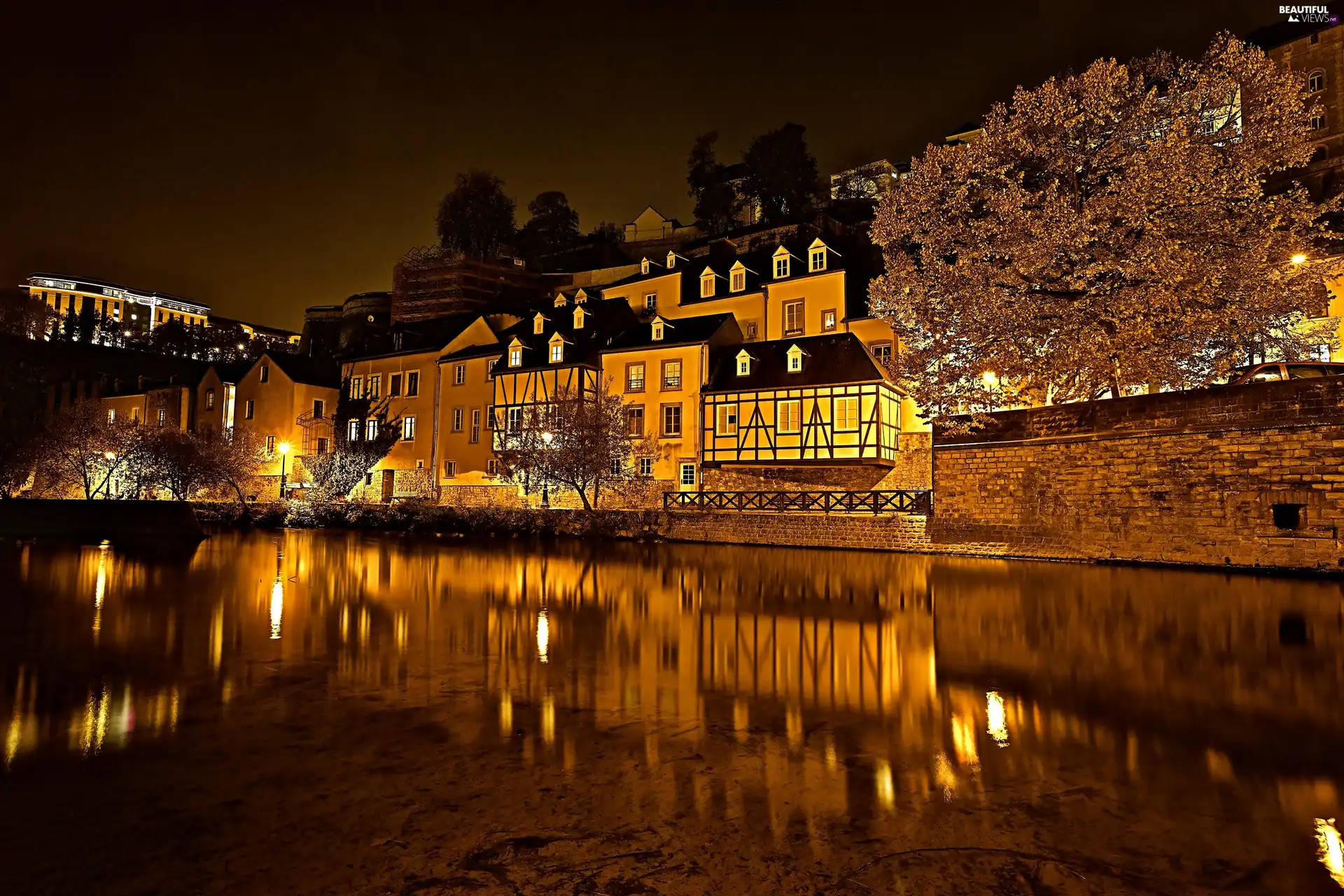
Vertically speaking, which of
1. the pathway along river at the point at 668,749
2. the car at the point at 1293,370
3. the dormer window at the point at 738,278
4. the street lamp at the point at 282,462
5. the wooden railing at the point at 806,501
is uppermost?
the dormer window at the point at 738,278

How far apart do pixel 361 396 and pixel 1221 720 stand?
45.4 m

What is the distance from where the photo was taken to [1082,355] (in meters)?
19.6

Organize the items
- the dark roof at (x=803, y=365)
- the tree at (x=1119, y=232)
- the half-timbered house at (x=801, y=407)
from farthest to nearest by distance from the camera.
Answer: the dark roof at (x=803, y=365) < the half-timbered house at (x=801, y=407) < the tree at (x=1119, y=232)

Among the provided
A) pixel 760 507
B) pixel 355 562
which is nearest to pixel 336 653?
pixel 355 562

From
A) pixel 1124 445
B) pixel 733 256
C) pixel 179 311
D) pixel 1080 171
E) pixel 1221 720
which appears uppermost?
pixel 179 311

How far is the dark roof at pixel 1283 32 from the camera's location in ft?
129

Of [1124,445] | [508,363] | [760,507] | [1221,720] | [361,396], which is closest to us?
[1221,720]

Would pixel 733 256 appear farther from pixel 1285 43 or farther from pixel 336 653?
pixel 336 653

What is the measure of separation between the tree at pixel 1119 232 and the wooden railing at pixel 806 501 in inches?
130

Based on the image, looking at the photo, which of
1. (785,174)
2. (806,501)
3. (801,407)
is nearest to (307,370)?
(801,407)

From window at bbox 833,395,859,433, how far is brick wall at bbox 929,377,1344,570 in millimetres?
6872

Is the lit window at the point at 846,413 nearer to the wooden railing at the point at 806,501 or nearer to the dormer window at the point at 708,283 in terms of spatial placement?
the wooden railing at the point at 806,501

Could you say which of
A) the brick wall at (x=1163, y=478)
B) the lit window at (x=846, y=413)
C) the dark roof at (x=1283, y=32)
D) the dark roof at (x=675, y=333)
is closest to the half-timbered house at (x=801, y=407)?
the lit window at (x=846, y=413)

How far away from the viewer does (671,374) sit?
3347 centimetres
